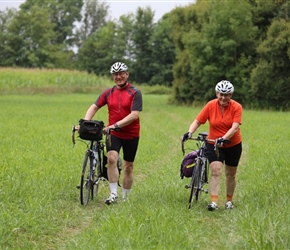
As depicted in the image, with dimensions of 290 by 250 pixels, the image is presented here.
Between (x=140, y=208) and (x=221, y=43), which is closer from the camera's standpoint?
(x=140, y=208)

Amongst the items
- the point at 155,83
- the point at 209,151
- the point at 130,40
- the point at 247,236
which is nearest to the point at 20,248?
the point at 247,236

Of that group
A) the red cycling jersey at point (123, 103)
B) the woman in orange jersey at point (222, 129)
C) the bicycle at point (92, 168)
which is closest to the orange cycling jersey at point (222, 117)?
the woman in orange jersey at point (222, 129)

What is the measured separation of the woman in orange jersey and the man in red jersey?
916 mm

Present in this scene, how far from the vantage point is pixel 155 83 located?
251 feet

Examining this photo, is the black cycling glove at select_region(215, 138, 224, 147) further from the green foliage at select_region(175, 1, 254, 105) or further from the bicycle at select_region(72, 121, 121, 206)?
the green foliage at select_region(175, 1, 254, 105)

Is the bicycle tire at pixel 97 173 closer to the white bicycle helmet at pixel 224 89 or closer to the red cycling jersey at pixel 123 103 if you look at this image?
the red cycling jersey at pixel 123 103

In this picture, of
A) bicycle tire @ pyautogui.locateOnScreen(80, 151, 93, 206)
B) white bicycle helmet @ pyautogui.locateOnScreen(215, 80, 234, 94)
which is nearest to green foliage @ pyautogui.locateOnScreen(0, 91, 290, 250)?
→ bicycle tire @ pyautogui.locateOnScreen(80, 151, 93, 206)

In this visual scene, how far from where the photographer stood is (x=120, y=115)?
853cm

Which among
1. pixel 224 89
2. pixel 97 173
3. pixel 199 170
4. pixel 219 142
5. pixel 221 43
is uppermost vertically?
pixel 221 43

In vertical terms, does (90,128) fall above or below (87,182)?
above

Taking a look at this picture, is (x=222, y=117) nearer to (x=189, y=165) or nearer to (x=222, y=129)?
(x=222, y=129)

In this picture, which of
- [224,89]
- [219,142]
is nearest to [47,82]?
[224,89]

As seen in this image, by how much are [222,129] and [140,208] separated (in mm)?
1780

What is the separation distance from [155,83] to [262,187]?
67.6 meters
